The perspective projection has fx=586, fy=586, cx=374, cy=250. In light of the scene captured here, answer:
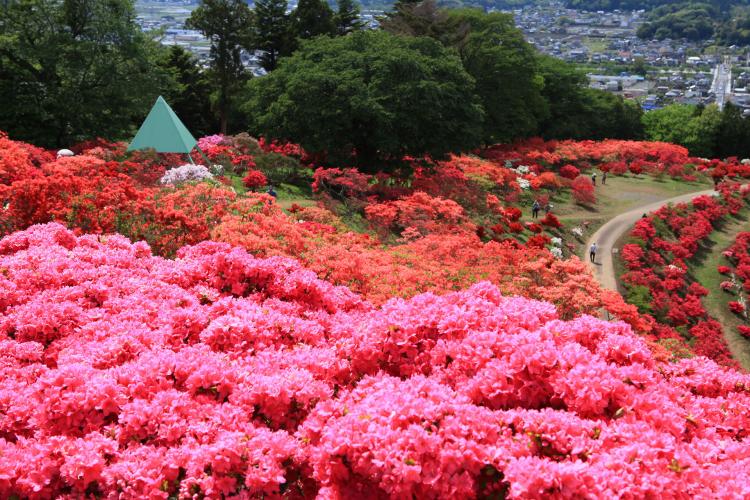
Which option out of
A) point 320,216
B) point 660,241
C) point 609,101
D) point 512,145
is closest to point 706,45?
point 609,101

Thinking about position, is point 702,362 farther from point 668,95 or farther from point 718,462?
point 668,95

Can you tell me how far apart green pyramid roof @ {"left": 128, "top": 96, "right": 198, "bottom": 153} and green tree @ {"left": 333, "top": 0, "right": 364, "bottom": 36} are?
2262 centimetres

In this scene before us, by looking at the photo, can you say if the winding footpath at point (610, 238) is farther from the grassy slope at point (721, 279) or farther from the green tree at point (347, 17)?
the green tree at point (347, 17)

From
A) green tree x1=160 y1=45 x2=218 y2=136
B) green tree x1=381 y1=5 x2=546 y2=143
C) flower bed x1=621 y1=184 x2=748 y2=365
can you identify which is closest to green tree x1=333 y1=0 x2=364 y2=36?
green tree x1=381 y1=5 x2=546 y2=143

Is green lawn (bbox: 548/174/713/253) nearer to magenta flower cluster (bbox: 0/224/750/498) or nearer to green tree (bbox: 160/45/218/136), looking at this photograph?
magenta flower cluster (bbox: 0/224/750/498)

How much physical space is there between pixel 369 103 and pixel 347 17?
2171 centimetres

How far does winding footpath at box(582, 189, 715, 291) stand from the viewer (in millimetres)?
19639

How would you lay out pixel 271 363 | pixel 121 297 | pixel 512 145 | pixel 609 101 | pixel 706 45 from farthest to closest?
pixel 706 45, pixel 609 101, pixel 512 145, pixel 121 297, pixel 271 363

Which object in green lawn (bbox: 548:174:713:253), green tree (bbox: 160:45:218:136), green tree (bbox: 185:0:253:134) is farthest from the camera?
green tree (bbox: 160:45:218:136)

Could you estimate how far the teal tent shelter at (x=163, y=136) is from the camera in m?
18.7

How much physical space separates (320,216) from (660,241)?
14937 millimetres

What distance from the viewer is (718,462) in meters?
3.88

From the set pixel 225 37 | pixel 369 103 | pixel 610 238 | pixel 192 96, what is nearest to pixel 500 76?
pixel 610 238

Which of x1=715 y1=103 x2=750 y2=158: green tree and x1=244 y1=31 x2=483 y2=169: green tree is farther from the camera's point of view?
x1=715 y1=103 x2=750 y2=158: green tree
